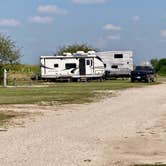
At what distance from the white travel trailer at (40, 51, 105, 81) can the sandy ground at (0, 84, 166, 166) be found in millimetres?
38564

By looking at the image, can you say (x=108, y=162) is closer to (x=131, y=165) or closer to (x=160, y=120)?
(x=131, y=165)

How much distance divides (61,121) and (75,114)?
2.98 metres

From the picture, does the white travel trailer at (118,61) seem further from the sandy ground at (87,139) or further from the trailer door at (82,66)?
the sandy ground at (87,139)

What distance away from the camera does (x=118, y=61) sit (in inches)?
2532

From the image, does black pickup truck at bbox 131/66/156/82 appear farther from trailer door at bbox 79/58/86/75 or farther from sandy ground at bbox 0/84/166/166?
sandy ground at bbox 0/84/166/166

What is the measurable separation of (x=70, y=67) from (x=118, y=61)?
5.75 m

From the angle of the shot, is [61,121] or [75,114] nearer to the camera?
[61,121]

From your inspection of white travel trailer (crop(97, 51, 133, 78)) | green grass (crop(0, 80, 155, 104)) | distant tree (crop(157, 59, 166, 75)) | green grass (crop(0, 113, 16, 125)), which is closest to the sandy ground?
green grass (crop(0, 113, 16, 125))

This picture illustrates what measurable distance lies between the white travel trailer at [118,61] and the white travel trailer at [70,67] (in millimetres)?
2112

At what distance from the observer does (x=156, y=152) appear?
12500 mm

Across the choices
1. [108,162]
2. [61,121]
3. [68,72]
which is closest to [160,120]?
[61,121]

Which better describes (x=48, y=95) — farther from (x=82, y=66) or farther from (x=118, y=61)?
(x=118, y=61)

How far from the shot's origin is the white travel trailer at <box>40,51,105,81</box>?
6188 cm

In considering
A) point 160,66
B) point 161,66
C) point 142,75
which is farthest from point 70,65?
point 160,66
